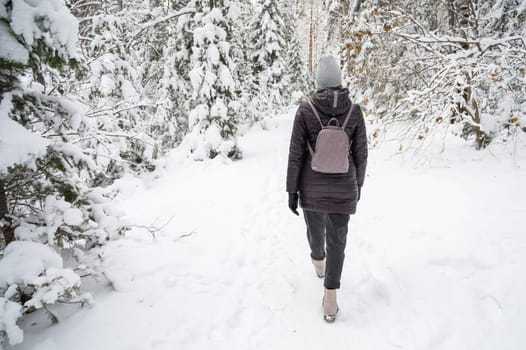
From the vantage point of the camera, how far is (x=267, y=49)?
19.1 metres

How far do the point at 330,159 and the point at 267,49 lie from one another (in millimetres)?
18115

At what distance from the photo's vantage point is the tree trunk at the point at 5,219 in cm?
252

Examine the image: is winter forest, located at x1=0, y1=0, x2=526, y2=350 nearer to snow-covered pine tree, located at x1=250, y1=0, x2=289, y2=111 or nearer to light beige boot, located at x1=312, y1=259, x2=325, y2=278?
light beige boot, located at x1=312, y1=259, x2=325, y2=278

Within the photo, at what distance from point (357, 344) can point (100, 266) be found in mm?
2735

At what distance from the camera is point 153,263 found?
3.76 metres

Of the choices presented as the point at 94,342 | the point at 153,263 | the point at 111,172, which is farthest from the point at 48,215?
the point at 111,172

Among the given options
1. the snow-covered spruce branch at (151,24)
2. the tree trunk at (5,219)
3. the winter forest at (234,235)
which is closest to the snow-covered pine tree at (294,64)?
the snow-covered spruce branch at (151,24)

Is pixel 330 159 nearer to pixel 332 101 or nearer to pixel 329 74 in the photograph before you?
pixel 332 101

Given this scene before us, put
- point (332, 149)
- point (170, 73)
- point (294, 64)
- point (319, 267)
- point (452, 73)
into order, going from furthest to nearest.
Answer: point (294, 64), point (170, 73), point (452, 73), point (319, 267), point (332, 149)

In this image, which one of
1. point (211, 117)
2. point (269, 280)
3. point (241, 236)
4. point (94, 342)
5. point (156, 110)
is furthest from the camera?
point (156, 110)

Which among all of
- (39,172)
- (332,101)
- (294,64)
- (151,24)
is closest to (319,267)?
(332,101)

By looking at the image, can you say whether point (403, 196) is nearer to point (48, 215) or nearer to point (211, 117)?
point (48, 215)

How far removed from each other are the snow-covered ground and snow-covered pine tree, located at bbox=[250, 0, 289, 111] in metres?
14.4

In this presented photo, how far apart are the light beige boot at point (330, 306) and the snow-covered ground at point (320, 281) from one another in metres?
0.07
